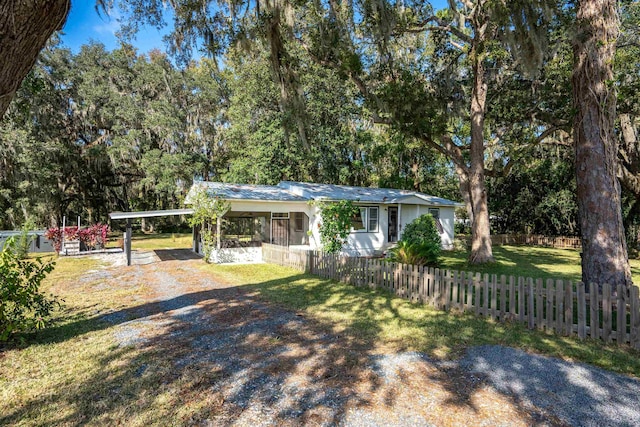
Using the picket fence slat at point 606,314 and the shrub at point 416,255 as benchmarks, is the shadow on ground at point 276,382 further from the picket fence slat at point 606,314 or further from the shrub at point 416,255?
the shrub at point 416,255

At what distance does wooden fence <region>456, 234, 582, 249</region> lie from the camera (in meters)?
21.2

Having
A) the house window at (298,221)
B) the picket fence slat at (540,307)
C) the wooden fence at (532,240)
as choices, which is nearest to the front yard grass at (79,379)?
the picket fence slat at (540,307)

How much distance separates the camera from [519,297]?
5445mm

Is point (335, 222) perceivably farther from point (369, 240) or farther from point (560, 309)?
point (560, 309)

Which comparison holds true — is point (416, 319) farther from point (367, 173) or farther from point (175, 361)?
point (367, 173)

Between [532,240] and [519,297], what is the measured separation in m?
20.5

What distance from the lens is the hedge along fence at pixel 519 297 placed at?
4516mm

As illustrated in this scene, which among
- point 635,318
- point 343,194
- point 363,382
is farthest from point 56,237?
point 635,318

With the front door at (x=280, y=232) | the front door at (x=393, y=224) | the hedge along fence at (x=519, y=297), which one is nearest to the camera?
the hedge along fence at (x=519, y=297)

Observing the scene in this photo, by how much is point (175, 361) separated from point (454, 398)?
3.05 meters

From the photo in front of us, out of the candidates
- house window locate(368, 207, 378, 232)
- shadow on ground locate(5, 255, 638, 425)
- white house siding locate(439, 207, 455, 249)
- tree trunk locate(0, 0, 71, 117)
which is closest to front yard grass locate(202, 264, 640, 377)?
shadow on ground locate(5, 255, 638, 425)

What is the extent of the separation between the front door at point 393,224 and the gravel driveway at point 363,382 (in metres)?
12.5

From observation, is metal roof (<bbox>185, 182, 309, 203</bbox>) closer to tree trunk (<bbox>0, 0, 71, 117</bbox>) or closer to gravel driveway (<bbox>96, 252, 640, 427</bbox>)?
gravel driveway (<bbox>96, 252, 640, 427</bbox>)

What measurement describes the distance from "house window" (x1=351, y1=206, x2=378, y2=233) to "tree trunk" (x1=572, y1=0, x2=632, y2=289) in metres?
10.3
